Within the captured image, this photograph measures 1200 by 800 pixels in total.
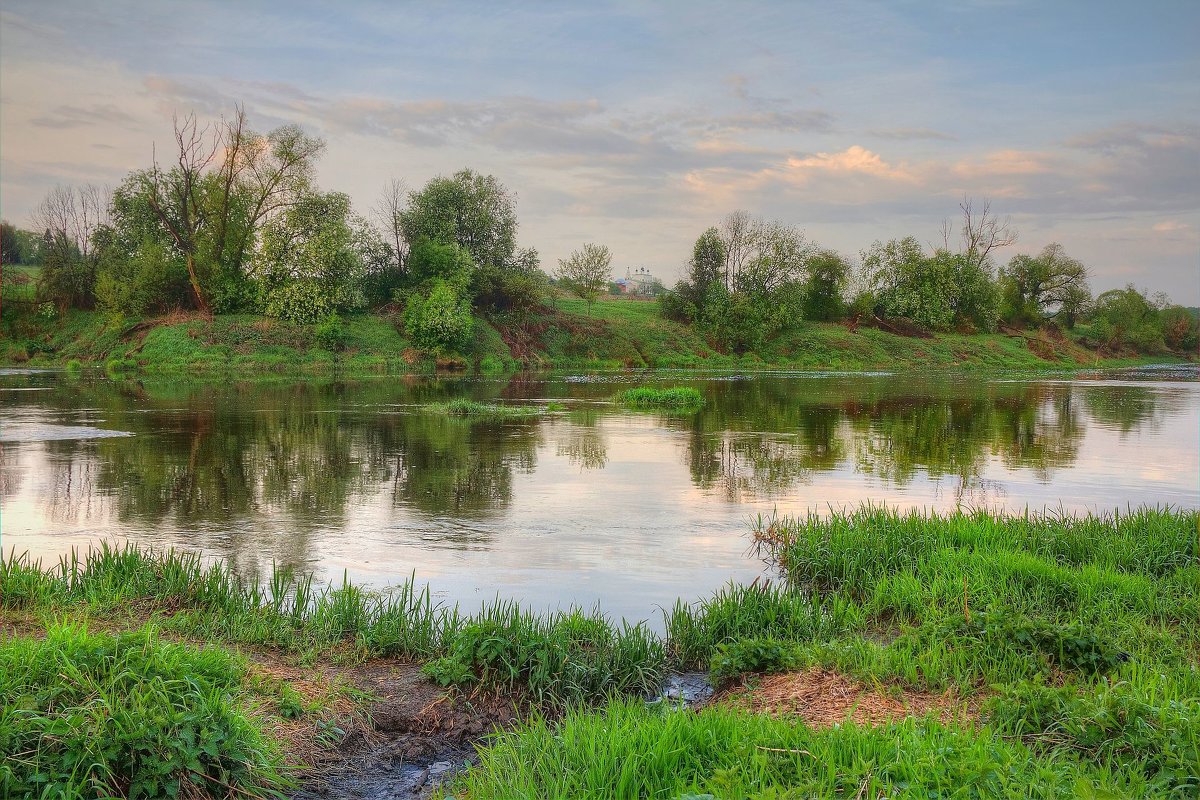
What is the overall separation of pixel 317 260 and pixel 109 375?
17.4 m

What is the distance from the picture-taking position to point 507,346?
66250 mm

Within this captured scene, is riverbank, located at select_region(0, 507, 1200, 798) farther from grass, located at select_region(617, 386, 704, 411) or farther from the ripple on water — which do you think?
grass, located at select_region(617, 386, 704, 411)

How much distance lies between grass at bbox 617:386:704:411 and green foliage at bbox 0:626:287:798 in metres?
27.9

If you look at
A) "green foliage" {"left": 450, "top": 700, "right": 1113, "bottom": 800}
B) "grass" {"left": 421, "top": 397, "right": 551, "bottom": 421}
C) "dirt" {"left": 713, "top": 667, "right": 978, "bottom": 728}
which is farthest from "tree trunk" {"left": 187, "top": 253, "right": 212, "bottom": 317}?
"green foliage" {"left": 450, "top": 700, "right": 1113, "bottom": 800}

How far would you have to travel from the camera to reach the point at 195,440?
20328 mm

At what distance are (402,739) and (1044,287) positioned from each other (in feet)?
354

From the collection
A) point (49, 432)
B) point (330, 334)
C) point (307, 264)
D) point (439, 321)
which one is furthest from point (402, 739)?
point (307, 264)

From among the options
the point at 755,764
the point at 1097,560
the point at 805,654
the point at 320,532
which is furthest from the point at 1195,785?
the point at 320,532

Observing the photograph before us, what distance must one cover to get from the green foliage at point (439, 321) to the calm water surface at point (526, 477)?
25.6 meters

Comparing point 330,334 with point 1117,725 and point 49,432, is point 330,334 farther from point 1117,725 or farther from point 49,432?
point 1117,725

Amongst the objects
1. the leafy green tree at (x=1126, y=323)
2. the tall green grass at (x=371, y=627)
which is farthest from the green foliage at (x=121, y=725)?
the leafy green tree at (x=1126, y=323)

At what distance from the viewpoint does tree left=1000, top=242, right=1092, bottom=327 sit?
96062 millimetres

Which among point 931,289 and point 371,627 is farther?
point 931,289

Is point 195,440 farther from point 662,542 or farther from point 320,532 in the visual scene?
point 662,542
